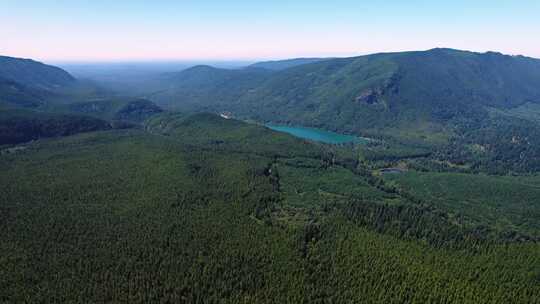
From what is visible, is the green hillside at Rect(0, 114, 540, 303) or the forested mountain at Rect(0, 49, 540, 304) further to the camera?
the forested mountain at Rect(0, 49, 540, 304)

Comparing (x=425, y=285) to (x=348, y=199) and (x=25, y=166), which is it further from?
(x=25, y=166)

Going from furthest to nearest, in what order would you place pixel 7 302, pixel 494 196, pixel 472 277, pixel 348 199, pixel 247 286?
A: pixel 494 196 → pixel 348 199 → pixel 472 277 → pixel 247 286 → pixel 7 302

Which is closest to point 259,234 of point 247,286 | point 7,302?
point 247,286

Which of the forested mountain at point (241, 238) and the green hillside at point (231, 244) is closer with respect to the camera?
the green hillside at point (231, 244)

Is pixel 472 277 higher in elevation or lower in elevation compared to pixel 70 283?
lower

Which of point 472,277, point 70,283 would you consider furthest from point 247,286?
point 472,277

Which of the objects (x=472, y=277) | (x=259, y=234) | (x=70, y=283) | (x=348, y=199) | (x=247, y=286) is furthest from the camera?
(x=348, y=199)

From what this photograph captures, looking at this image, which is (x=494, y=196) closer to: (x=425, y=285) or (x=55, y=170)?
(x=425, y=285)

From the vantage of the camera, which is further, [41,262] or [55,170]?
[55,170]

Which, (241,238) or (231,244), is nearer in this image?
→ (231,244)
